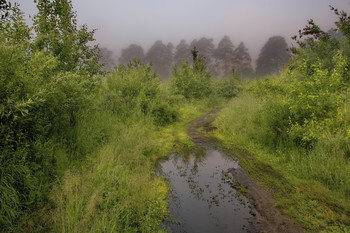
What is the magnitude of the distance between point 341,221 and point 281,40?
75866 millimetres

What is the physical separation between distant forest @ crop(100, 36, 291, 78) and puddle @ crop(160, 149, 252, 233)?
51.1m

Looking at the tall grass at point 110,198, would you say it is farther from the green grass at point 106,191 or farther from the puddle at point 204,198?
the puddle at point 204,198

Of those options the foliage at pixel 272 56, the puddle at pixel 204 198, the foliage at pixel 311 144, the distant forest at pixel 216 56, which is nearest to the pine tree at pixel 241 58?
the distant forest at pixel 216 56

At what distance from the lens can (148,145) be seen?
7438mm

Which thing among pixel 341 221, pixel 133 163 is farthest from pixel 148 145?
pixel 341 221

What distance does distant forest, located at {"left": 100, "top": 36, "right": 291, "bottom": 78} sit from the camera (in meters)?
59.8

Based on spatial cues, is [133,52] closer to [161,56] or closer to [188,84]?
[161,56]

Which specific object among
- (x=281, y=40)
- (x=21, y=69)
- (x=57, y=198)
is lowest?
(x=57, y=198)

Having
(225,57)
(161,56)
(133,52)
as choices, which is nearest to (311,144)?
(225,57)

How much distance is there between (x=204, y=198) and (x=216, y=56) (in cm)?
6019

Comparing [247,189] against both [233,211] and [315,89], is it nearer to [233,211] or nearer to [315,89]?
[233,211]

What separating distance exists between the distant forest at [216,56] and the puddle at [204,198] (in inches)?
2013

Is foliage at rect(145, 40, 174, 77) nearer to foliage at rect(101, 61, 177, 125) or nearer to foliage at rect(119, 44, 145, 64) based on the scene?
foliage at rect(119, 44, 145, 64)

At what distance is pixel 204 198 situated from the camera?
4.96m
